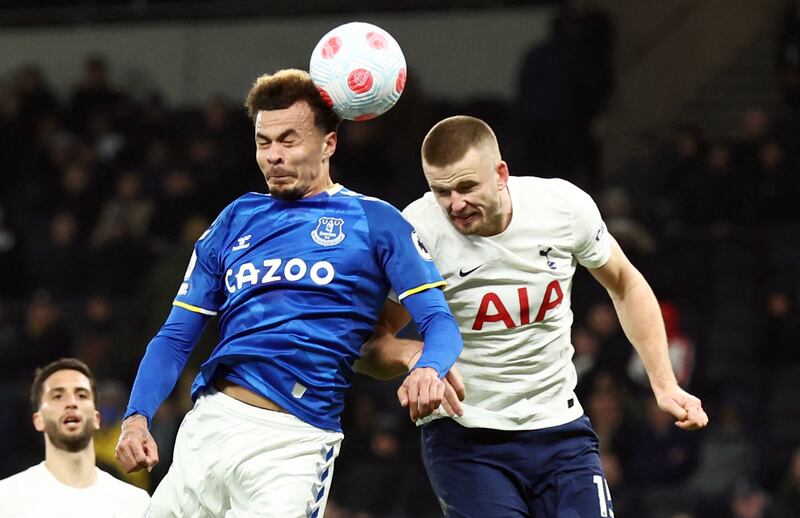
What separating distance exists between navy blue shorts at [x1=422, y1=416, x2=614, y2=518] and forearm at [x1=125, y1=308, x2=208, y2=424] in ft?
3.49

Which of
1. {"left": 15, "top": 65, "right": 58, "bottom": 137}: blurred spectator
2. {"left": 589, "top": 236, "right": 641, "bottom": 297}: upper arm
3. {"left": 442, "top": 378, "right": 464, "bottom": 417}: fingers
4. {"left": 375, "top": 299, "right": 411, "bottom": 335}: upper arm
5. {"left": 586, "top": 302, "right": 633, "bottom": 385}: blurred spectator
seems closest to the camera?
{"left": 442, "top": 378, "right": 464, "bottom": 417}: fingers

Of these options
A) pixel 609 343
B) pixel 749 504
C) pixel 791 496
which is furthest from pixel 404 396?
pixel 609 343

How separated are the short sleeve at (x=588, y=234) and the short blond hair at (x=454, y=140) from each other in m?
0.41

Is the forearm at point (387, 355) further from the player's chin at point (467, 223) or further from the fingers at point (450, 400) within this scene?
the player's chin at point (467, 223)

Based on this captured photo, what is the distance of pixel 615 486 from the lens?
9.48 metres

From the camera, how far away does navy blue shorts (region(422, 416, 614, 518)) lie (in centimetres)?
478

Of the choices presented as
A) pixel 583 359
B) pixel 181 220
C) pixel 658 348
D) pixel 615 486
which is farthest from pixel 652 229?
pixel 658 348

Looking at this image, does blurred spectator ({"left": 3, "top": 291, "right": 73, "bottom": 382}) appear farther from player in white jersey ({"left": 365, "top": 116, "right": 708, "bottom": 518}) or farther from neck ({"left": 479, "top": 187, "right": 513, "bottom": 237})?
neck ({"left": 479, "top": 187, "right": 513, "bottom": 237})

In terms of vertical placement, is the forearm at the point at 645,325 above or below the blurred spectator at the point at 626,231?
above

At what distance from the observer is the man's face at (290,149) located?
4.36 meters

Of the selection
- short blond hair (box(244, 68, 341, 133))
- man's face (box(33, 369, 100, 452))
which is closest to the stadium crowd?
man's face (box(33, 369, 100, 452))

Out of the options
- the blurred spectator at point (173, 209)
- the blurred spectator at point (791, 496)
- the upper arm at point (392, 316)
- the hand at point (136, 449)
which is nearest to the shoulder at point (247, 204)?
the upper arm at point (392, 316)

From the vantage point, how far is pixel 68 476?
19.3 ft

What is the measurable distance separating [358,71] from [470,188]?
0.56 meters
